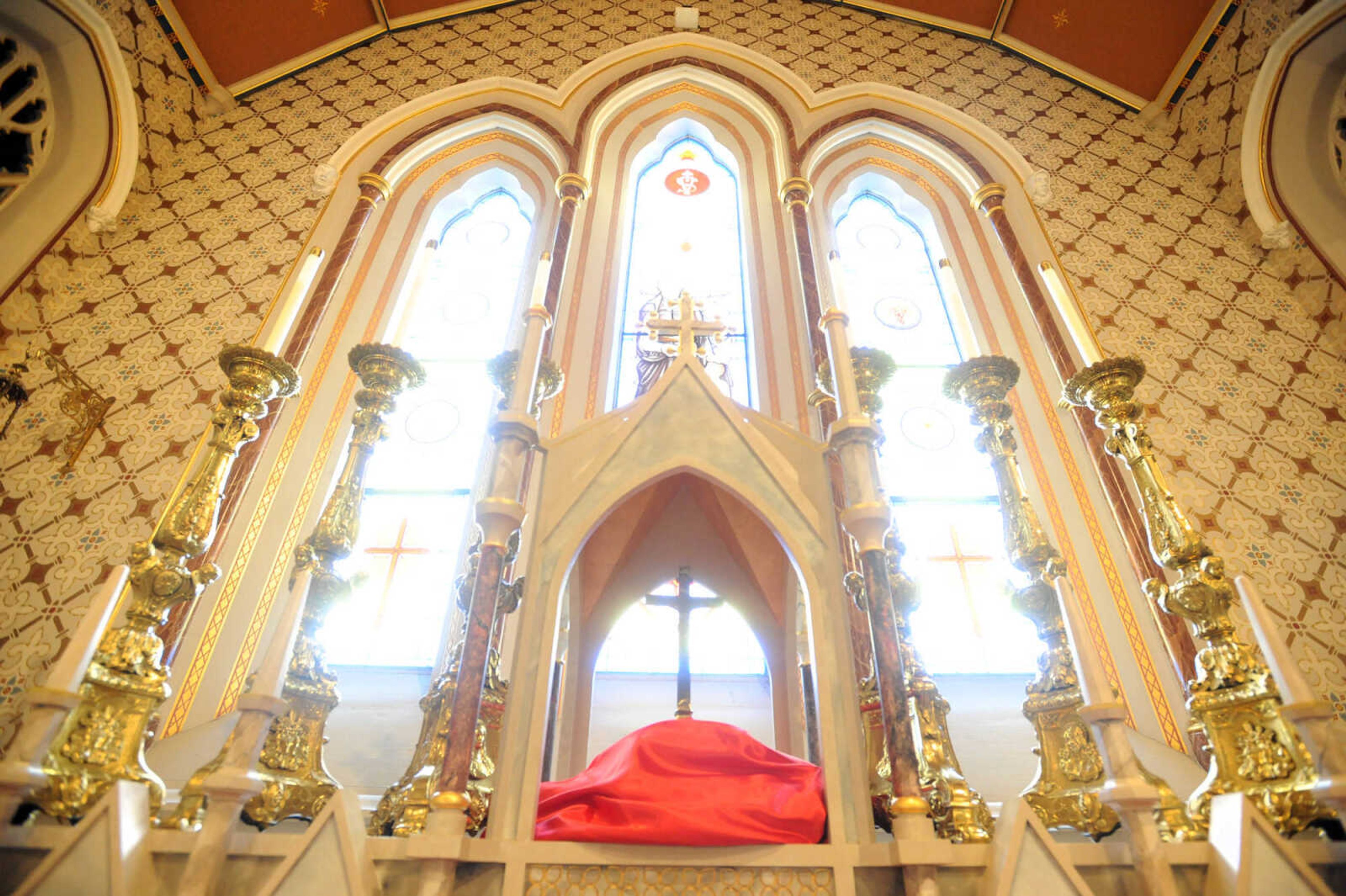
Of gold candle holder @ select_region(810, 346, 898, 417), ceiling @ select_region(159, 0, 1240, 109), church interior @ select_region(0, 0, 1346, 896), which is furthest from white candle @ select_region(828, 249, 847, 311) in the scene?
ceiling @ select_region(159, 0, 1240, 109)

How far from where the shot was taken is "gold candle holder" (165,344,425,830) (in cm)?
245

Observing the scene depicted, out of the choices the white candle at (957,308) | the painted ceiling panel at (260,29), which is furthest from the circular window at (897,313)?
the painted ceiling panel at (260,29)

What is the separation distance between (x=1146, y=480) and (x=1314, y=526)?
2.28 metres

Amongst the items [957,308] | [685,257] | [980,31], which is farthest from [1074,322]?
[980,31]

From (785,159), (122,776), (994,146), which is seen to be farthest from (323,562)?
(994,146)

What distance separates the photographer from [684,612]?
3.31 metres

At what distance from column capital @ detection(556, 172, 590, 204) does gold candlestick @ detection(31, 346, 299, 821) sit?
3991mm

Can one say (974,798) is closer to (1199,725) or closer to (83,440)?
(1199,725)

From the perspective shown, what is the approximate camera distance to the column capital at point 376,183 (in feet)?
21.6

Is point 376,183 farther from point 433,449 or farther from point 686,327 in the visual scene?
point 686,327

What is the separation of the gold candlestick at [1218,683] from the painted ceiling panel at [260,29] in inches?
326

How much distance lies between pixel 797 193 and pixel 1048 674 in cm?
493

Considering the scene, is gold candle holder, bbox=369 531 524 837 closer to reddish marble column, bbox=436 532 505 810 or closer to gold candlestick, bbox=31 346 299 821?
reddish marble column, bbox=436 532 505 810

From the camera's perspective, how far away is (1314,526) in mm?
4285
